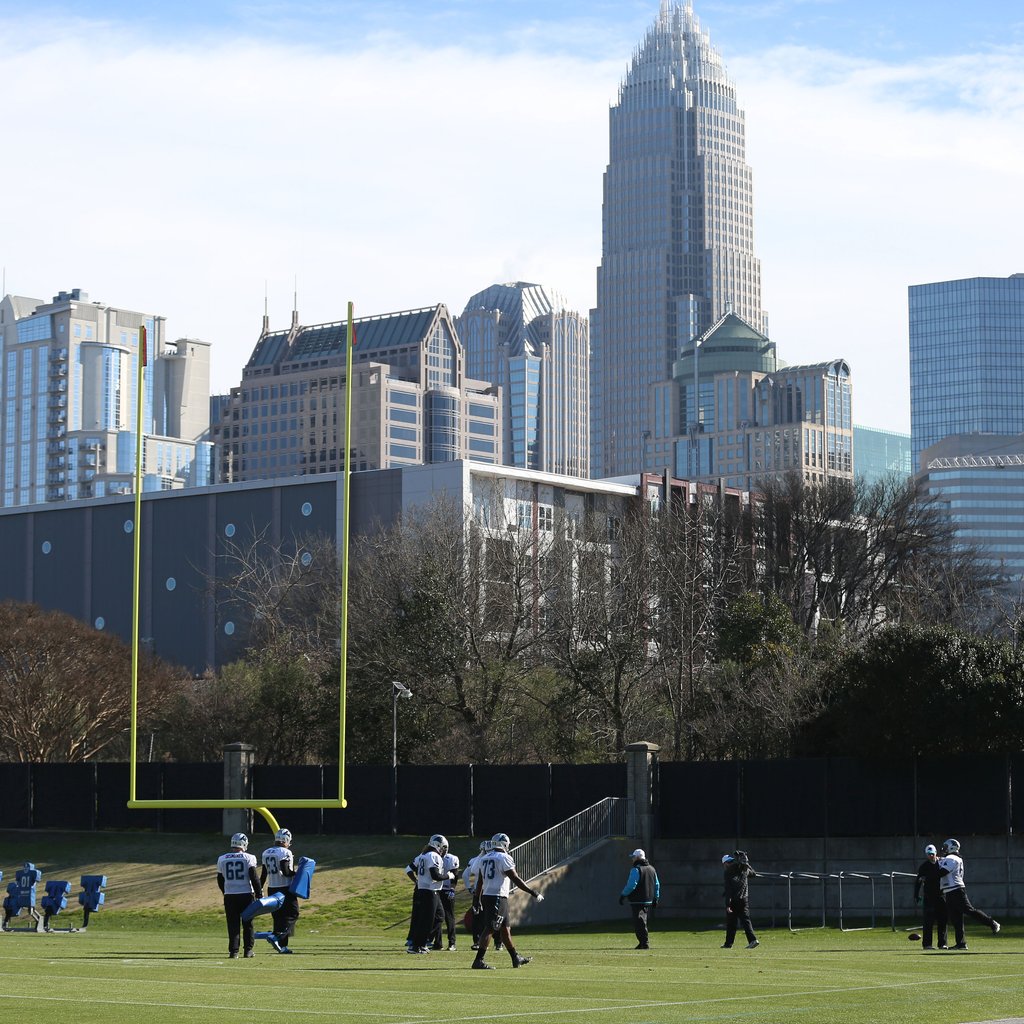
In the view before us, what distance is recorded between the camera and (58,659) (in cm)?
5612

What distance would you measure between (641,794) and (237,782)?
36.2ft

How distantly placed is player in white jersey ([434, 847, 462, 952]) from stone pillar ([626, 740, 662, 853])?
12.8m

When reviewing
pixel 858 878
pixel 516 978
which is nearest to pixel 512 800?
pixel 858 878

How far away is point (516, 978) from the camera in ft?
63.1

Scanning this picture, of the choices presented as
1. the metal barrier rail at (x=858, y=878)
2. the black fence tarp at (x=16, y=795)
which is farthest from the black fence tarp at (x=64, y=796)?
the metal barrier rail at (x=858, y=878)

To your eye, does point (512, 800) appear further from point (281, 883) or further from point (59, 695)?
point (59, 695)

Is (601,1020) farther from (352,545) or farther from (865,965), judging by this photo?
(352,545)

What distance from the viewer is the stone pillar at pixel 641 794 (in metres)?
37.2

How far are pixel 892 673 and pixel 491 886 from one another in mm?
16852

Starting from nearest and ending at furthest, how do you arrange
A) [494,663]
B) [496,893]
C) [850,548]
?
[496,893]
[494,663]
[850,548]

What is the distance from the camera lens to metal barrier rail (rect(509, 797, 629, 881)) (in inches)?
1345

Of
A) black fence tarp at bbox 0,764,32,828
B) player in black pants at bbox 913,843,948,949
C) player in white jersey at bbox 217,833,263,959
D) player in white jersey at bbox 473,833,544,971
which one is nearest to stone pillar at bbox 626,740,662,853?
player in black pants at bbox 913,843,948,949

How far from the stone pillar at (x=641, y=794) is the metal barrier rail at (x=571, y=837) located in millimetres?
223

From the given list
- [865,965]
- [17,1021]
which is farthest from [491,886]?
[17,1021]
